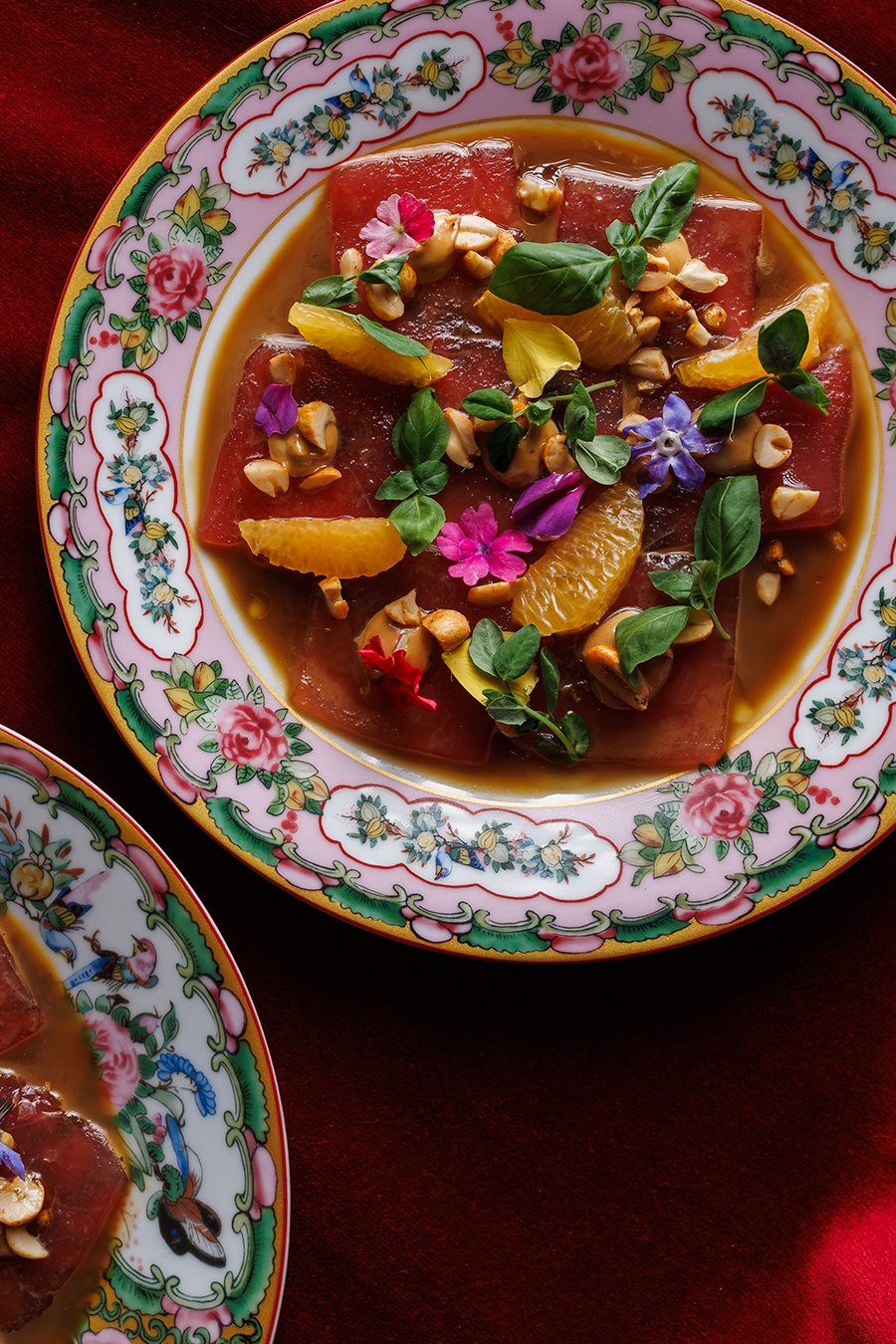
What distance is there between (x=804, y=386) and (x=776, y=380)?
9 centimetres

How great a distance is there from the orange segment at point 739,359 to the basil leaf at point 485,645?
912 mm

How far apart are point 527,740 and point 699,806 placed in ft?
1.73

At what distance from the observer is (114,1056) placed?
9.68ft

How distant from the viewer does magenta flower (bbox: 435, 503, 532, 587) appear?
296 cm

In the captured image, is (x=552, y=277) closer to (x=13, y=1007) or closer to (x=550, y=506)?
(x=550, y=506)

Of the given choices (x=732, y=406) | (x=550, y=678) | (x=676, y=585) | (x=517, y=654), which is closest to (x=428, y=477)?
(x=517, y=654)

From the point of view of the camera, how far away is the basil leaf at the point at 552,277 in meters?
2.81

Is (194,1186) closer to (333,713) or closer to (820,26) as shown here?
(333,713)

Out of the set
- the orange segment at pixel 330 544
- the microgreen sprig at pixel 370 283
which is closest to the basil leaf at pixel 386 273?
the microgreen sprig at pixel 370 283

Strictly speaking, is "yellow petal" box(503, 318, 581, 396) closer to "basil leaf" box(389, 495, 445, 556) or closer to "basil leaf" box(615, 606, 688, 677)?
"basil leaf" box(389, 495, 445, 556)

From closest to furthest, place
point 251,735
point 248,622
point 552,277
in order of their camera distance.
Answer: point 552,277, point 251,735, point 248,622

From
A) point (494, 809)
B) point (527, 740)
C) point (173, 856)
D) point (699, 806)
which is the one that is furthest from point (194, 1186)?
point (699, 806)

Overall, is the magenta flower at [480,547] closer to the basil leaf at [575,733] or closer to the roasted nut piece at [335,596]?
the roasted nut piece at [335,596]

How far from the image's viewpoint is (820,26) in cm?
327
